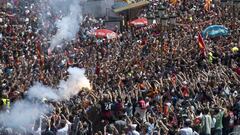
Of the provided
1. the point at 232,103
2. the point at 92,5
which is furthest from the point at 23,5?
the point at 232,103

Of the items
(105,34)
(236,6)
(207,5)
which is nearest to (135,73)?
(105,34)

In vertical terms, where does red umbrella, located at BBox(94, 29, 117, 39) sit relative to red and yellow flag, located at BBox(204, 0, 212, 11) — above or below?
below

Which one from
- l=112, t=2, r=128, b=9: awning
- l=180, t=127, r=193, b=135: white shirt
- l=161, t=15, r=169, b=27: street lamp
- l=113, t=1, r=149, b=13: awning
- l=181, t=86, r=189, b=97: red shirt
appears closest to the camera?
l=180, t=127, r=193, b=135: white shirt

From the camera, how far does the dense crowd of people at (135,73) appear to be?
708 inches

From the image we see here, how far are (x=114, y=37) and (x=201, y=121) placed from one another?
15526mm

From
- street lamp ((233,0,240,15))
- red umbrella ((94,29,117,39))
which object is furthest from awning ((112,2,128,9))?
red umbrella ((94,29,117,39))

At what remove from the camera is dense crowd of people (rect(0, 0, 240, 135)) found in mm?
17984

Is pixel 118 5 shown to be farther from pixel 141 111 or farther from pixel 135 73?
pixel 141 111

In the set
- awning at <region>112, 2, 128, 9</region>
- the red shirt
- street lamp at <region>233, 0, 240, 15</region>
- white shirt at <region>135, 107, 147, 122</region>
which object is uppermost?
street lamp at <region>233, 0, 240, 15</region>

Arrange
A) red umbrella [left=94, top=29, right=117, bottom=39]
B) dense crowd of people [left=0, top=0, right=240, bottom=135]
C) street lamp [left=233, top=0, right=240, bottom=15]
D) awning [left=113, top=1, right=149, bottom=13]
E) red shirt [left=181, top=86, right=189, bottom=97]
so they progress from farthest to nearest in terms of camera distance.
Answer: awning [left=113, top=1, right=149, bottom=13]
street lamp [left=233, top=0, right=240, bottom=15]
red umbrella [left=94, top=29, right=117, bottom=39]
red shirt [left=181, top=86, right=189, bottom=97]
dense crowd of people [left=0, top=0, right=240, bottom=135]

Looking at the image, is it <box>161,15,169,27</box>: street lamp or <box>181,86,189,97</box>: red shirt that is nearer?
<box>181,86,189,97</box>: red shirt

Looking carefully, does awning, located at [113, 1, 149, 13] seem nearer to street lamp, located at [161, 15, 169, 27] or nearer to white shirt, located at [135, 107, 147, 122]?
street lamp, located at [161, 15, 169, 27]

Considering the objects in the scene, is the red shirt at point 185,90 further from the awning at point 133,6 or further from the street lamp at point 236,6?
the awning at point 133,6

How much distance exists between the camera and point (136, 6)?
4084 cm
